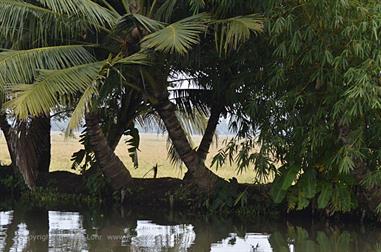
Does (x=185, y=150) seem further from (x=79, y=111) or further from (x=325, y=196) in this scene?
(x=79, y=111)

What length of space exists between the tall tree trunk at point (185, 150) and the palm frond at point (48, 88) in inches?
88.2

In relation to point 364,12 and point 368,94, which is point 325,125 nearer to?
point 368,94

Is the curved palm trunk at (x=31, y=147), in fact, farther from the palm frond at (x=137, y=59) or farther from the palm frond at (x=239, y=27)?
the palm frond at (x=239, y=27)

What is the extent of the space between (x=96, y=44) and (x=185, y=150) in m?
2.70

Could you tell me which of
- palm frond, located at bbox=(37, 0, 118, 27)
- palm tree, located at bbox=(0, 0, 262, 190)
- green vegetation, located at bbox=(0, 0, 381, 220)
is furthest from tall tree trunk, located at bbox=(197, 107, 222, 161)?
palm frond, located at bbox=(37, 0, 118, 27)

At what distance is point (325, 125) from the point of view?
9117 millimetres

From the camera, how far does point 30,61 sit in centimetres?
888

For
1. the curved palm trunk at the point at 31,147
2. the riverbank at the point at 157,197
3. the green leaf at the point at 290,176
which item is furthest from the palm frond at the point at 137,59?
the curved palm trunk at the point at 31,147

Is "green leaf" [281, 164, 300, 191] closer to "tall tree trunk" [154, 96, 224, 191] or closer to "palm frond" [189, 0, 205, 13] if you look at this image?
"tall tree trunk" [154, 96, 224, 191]

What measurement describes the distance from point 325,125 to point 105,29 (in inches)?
150

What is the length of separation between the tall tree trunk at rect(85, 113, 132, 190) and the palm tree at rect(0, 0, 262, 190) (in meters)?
1.41

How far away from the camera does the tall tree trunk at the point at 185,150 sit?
35.6ft

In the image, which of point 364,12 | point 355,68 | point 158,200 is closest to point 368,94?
point 355,68

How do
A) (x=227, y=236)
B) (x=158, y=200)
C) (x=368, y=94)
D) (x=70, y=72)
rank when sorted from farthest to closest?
(x=158, y=200)
(x=227, y=236)
(x=70, y=72)
(x=368, y=94)
